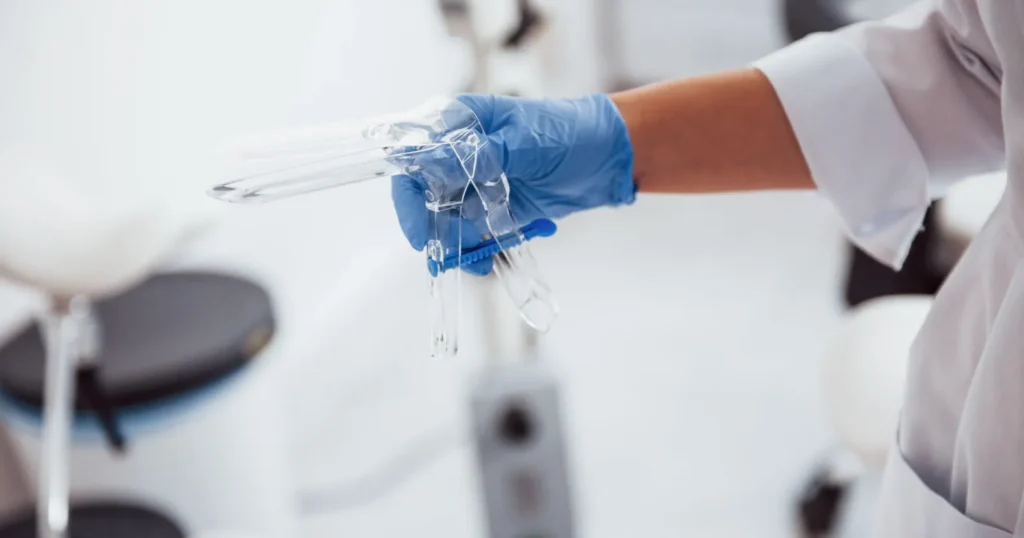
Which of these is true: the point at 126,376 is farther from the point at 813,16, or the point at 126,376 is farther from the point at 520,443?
the point at 813,16

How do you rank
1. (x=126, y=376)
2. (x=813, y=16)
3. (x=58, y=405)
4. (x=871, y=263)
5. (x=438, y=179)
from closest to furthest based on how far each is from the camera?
(x=438, y=179) < (x=58, y=405) < (x=126, y=376) < (x=813, y=16) < (x=871, y=263)

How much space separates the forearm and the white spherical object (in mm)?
424

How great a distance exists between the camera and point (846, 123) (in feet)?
2.59

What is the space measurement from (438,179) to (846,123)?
343 mm

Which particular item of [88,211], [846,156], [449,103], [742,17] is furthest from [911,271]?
[742,17]

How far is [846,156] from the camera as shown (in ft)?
2.61

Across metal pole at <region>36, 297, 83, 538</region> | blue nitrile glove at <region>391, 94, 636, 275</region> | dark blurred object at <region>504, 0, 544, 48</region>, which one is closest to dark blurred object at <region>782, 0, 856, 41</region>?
dark blurred object at <region>504, 0, 544, 48</region>


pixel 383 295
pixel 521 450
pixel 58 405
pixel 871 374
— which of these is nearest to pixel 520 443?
pixel 521 450

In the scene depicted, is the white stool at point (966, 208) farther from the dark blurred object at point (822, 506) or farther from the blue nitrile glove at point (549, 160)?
the blue nitrile glove at point (549, 160)

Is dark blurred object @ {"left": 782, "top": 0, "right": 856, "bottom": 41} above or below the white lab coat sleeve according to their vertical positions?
above

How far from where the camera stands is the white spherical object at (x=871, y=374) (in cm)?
113

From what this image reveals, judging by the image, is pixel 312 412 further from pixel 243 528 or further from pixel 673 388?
pixel 673 388

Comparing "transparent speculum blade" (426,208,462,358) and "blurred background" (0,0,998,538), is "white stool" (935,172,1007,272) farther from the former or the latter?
"transparent speculum blade" (426,208,462,358)

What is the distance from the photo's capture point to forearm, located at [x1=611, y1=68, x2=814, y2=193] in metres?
0.80
